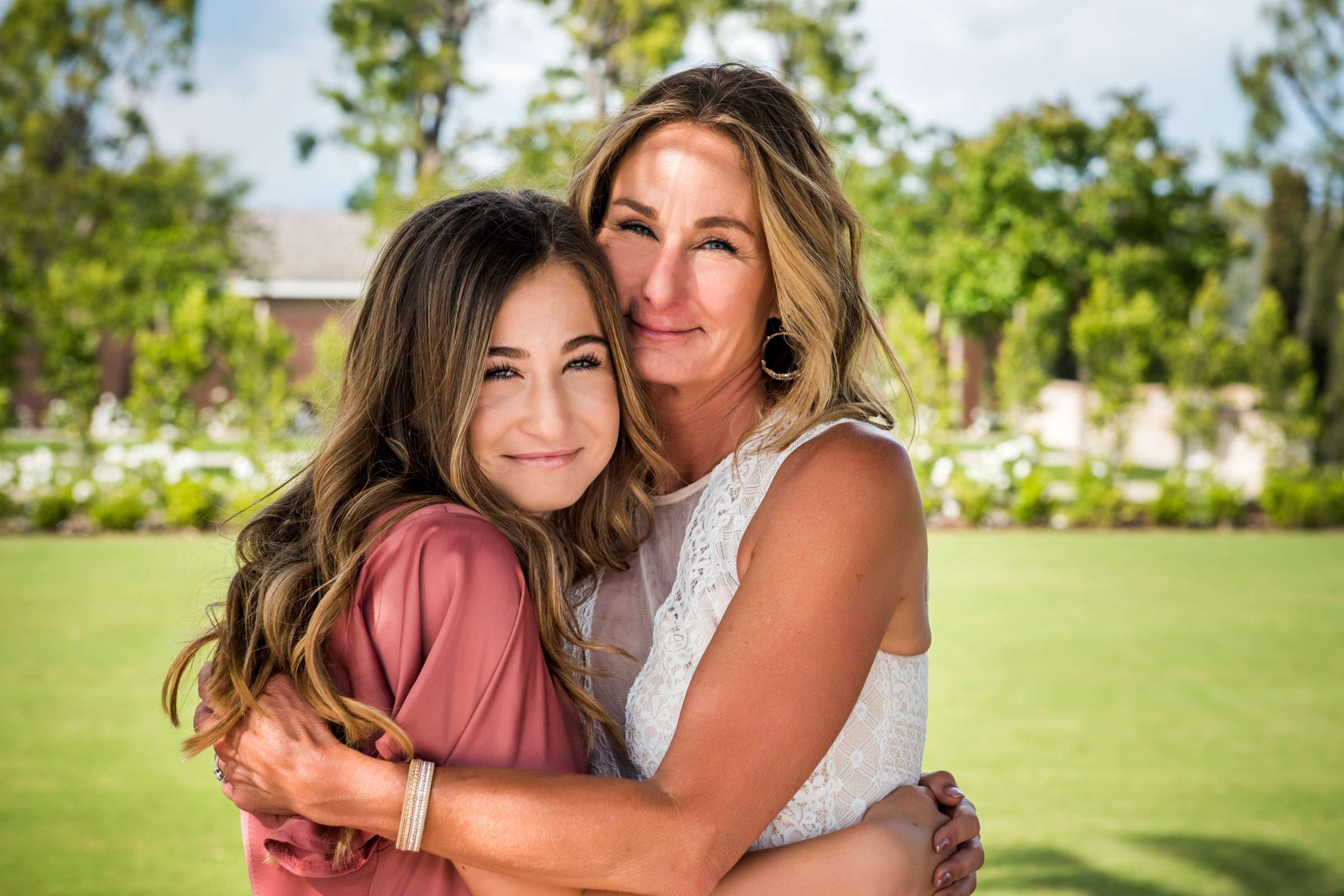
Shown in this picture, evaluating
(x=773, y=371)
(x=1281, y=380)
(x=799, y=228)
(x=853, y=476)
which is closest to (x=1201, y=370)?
(x=1281, y=380)

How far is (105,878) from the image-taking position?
4566 mm

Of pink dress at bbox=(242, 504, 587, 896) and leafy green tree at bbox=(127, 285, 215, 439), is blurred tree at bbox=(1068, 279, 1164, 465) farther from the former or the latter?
pink dress at bbox=(242, 504, 587, 896)

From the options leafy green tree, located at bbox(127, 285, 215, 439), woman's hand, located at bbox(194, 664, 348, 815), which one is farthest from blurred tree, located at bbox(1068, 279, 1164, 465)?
woman's hand, located at bbox(194, 664, 348, 815)

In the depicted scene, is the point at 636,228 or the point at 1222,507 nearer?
the point at 636,228

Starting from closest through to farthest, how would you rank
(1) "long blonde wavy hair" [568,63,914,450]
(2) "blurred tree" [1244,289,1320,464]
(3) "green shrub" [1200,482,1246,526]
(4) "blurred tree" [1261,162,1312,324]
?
(1) "long blonde wavy hair" [568,63,914,450]
(3) "green shrub" [1200,482,1246,526]
(2) "blurred tree" [1244,289,1320,464]
(4) "blurred tree" [1261,162,1312,324]

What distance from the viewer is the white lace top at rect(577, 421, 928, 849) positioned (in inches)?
81.7

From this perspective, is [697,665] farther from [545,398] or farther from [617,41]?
[617,41]

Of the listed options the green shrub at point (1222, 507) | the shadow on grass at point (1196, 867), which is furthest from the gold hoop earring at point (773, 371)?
the green shrub at point (1222, 507)

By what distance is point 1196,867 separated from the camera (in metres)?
4.71

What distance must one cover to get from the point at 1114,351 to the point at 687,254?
15.6 metres

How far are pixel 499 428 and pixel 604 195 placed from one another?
0.70 m

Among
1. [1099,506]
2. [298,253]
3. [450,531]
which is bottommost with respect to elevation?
[1099,506]

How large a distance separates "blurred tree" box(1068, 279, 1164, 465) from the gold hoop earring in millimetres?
14798

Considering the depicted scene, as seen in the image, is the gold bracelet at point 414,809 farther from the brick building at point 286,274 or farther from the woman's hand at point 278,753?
the brick building at point 286,274
